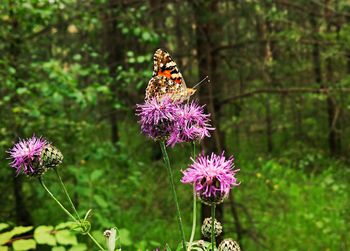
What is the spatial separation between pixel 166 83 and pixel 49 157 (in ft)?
2.68

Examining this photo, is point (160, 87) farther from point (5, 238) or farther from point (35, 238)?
point (5, 238)

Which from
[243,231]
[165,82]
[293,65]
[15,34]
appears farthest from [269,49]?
[165,82]

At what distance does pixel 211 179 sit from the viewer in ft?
5.51

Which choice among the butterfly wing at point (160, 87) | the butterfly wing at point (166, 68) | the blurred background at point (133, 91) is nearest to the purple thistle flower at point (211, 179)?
the butterfly wing at point (160, 87)

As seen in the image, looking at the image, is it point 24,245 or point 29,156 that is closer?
point 29,156

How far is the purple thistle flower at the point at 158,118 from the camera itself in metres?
1.95

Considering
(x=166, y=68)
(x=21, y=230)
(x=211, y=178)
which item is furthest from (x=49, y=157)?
(x=21, y=230)

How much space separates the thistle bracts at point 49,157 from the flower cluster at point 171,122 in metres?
0.43

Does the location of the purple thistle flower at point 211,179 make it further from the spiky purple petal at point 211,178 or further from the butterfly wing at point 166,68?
the butterfly wing at point 166,68

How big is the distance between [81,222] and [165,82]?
1.02 metres

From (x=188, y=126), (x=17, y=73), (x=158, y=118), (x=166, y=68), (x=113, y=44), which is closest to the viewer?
(x=158, y=118)

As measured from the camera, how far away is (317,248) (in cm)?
857

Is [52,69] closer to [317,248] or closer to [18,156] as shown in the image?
[18,156]

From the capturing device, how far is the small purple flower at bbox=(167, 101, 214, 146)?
6.61 feet
